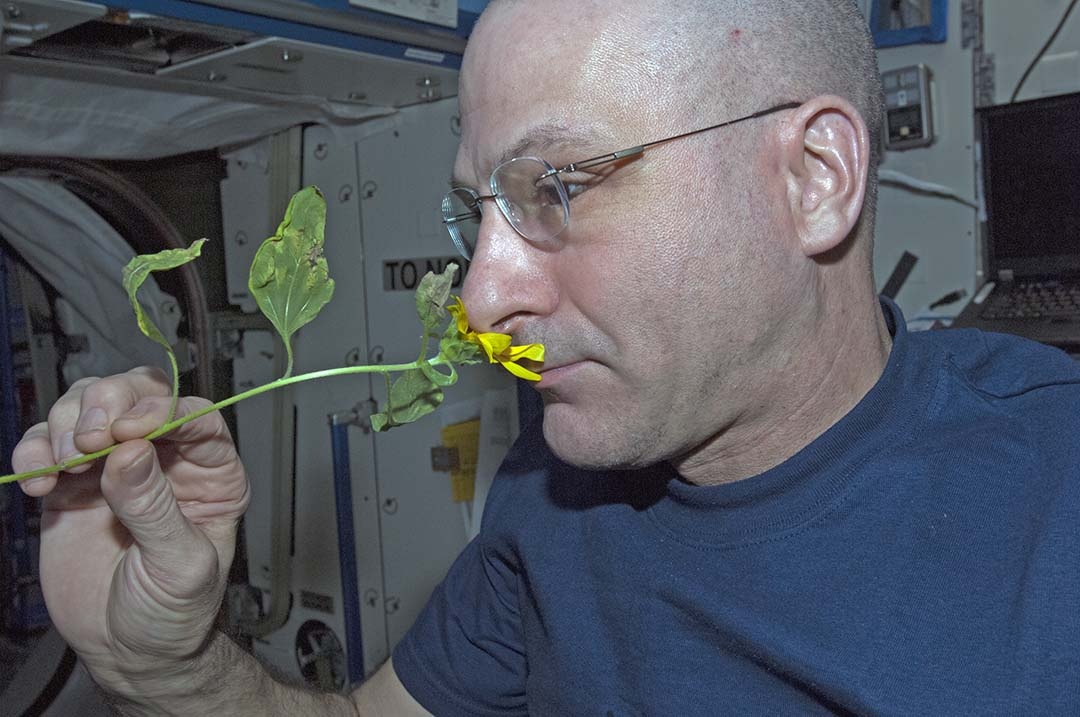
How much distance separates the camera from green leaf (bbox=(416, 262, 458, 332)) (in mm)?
931

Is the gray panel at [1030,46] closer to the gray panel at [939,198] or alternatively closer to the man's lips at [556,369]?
the gray panel at [939,198]

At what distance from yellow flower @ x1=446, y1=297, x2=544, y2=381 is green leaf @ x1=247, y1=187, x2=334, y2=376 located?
179 mm

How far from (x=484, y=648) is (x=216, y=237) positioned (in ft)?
6.23

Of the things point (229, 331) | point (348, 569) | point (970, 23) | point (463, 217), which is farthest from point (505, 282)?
point (229, 331)

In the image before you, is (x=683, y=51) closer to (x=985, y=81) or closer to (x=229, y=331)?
(x=985, y=81)

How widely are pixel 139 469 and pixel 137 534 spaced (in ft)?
0.47

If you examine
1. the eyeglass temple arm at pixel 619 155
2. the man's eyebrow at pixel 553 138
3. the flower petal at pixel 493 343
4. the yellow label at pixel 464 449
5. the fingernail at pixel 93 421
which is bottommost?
the yellow label at pixel 464 449

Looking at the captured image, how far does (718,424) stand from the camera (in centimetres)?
116

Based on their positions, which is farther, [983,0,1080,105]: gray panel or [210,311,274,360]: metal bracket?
[210,311,274,360]: metal bracket

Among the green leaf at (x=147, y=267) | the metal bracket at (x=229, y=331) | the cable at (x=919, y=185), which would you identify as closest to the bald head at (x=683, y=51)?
the green leaf at (x=147, y=267)

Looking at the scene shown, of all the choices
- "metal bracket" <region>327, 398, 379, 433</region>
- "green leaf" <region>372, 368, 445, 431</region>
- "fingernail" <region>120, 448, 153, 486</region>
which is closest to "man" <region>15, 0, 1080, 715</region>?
"fingernail" <region>120, 448, 153, 486</region>

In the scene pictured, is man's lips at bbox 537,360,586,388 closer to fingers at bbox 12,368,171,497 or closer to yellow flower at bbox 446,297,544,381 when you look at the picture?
yellow flower at bbox 446,297,544,381

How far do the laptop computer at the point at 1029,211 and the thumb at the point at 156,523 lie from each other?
1.46 meters

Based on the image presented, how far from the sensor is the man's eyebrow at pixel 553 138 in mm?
1063
